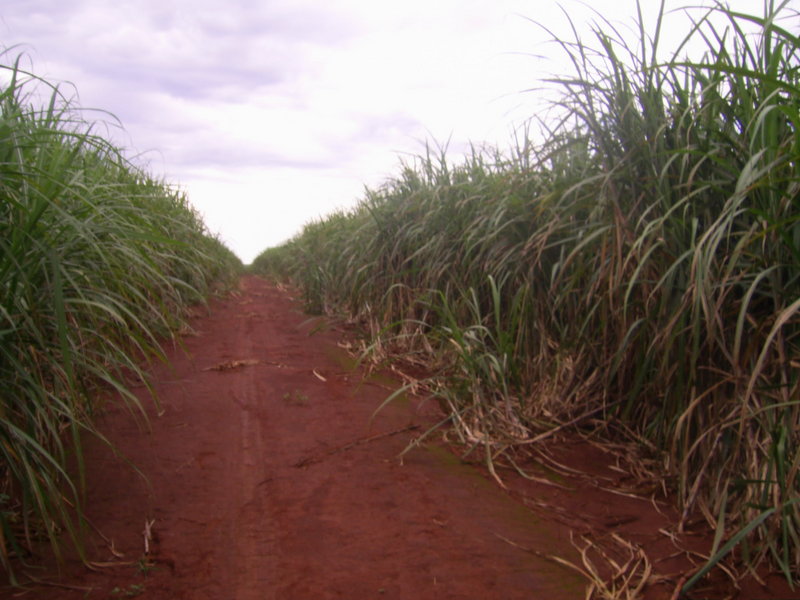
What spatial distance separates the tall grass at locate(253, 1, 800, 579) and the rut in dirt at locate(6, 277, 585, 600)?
499 millimetres

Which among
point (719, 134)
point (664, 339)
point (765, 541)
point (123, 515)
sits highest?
point (719, 134)

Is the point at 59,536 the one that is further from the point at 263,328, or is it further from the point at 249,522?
the point at 263,328

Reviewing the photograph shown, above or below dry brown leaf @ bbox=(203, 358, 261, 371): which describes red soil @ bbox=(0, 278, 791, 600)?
below

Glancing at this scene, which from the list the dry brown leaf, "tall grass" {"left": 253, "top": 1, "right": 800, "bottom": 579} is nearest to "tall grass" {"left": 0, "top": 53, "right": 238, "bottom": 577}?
"tall grass" {"left": 253, "top": 1, "right": 800, "bottom": 579}

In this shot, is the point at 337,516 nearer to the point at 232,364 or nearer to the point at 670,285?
the point at 670,285

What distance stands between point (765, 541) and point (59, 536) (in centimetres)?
214

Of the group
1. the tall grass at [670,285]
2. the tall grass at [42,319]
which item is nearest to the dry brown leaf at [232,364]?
the tall grass at [670,285]

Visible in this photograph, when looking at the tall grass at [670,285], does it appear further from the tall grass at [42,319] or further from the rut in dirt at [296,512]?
the tall grass at [42,319]

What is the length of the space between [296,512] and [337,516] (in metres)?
0.15

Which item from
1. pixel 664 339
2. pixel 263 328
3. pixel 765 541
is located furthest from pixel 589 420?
pixel 263 328

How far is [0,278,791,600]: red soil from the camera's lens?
6.82 feet

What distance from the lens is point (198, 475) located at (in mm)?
2863

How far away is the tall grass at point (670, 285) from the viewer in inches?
88.3

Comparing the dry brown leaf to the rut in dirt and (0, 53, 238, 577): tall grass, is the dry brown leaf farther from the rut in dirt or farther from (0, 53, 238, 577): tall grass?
(0, 53, 238, 577): tall grass
